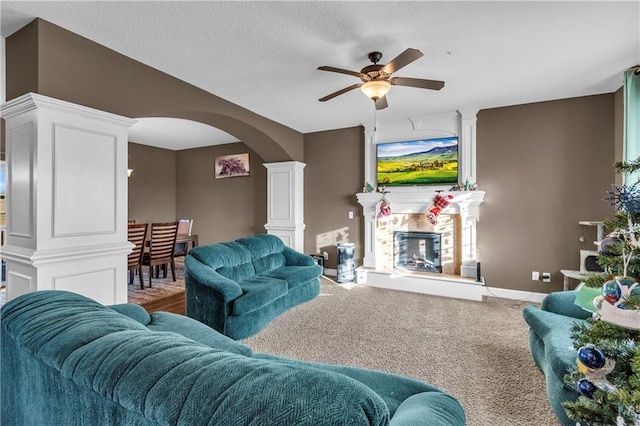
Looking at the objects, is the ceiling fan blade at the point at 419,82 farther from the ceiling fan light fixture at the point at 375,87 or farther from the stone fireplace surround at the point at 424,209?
the stone fireplace surround at the point at 424,209

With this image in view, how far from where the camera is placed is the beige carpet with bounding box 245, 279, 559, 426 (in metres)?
1.97

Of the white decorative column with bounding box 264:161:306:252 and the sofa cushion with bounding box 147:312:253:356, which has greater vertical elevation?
the white decorative column with bounding box 264:161:306:252

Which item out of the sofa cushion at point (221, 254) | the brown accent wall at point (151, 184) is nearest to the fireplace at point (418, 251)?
the sofa cushion at point (221, 254)

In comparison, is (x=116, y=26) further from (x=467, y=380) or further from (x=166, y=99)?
(x=467, y=380)

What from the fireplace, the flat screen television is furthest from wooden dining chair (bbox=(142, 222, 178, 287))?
the fireplace

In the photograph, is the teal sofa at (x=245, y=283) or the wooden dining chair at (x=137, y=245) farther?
the wooden dining chair at (x=137, y=245)

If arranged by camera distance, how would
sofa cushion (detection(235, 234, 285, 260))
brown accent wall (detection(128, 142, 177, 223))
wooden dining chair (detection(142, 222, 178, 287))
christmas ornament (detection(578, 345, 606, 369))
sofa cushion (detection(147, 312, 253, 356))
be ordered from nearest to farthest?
christmas ornament (detection(578, 345, 606, 369)) → sofa cushion (detection(147, 312, 253, 356)) → sofa cushion (detection(235, 234, 285, 260)) → wooden dining chair (detection(142, 222, 178, 287)) → brown accent wall (detection(128, 142, 177, 223))

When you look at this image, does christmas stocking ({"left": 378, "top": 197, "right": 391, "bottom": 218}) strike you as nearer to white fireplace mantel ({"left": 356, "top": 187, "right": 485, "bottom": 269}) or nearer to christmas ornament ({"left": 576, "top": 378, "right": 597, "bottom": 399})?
white fireplace mantel ({"left": 356, "top": 187, "right": 485, "bottom": 269})

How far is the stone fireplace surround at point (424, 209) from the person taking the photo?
4316 millimetres

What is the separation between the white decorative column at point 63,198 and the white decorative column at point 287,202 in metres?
3.01

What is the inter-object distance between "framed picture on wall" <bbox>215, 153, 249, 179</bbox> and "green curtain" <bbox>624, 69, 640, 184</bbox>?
5.81 meters

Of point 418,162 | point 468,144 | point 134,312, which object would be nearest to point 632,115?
point 468,144

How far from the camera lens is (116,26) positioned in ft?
7.72

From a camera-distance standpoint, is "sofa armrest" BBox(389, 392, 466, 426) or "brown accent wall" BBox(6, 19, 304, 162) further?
"brown accent wall" BBox(6, 19, 304, 162)
